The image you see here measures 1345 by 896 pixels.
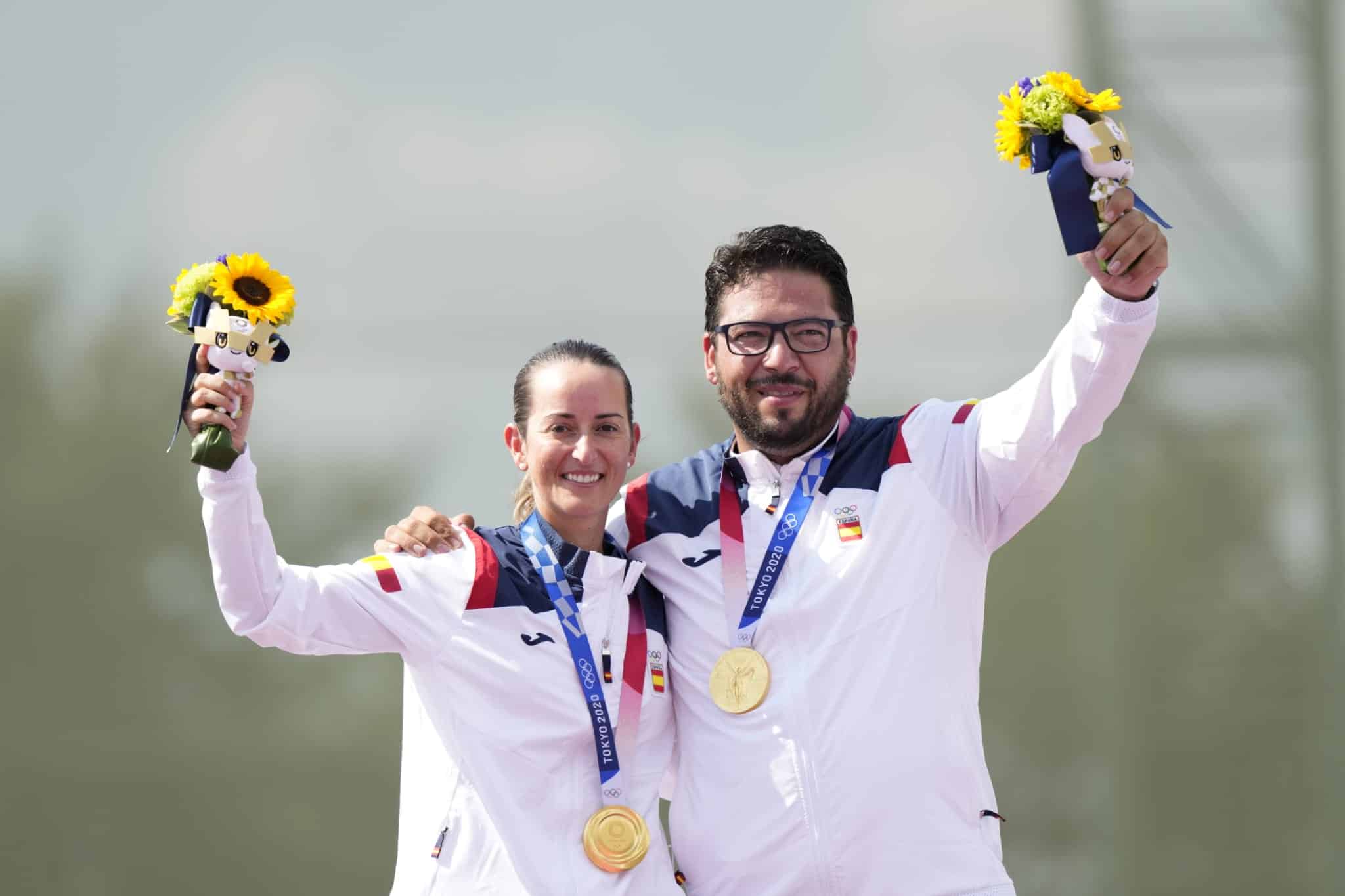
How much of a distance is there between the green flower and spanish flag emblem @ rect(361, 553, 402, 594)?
4.66ft

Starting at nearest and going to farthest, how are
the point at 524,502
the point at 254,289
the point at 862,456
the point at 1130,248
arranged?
the point at 1130,248 → the point at 254,289 → the point at 862,456 → the point at 524,502

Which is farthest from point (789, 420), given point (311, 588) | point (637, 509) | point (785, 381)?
point (311, 588)

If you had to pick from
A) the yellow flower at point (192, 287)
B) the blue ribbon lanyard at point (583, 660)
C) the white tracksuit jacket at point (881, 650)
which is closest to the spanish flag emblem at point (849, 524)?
the white tracksuit jacket at point (881, 650)

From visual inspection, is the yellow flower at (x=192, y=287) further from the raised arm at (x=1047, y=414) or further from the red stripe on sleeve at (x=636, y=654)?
the raised arm at (x=1047, y=414)

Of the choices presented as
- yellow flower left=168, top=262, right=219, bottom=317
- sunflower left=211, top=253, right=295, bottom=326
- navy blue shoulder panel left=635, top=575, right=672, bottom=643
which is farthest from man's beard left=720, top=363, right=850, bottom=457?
yellow flower left=168, top=262, right=219, bottom=317

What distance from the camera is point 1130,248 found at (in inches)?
90.9

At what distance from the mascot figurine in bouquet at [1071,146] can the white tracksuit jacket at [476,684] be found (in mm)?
1099

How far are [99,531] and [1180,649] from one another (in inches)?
190

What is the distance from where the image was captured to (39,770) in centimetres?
607

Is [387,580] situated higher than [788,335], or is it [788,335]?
[788,335]

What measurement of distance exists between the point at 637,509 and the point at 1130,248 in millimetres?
1222

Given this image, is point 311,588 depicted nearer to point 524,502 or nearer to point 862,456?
point 524,502

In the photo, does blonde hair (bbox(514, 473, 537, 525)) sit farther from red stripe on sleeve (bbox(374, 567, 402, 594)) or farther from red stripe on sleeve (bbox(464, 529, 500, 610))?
Result: red stripe on sleeve (bbox(374, 567, 402, 594))

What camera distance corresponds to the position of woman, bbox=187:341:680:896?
97.3 inches
